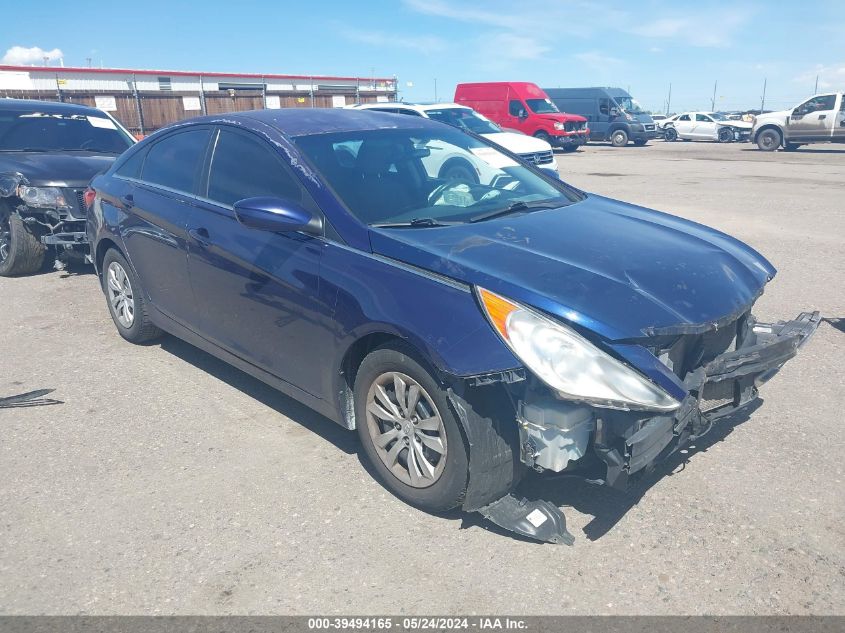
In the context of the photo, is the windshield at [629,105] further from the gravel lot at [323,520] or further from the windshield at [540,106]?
the gravel lot at [323,520]

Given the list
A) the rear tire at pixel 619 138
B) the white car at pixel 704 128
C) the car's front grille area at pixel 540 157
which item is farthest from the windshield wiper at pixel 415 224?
the white car at pixel 704 128

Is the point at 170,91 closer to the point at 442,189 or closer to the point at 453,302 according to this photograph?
the point at 442,189

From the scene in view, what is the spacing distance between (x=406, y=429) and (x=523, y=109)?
23.9 meters

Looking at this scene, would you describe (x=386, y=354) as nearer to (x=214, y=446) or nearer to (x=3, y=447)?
(x=214, y=446)

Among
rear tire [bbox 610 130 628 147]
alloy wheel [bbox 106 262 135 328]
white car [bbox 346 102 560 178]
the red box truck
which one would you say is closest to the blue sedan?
alloy wheel [bbox 106 262 135 328]

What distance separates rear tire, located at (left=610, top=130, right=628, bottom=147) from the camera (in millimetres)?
30719

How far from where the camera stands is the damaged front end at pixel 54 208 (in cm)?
704

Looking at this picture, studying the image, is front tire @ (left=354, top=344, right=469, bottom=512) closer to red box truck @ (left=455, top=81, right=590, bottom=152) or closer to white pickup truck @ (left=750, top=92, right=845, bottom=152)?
red box truck @ (left=455, top=81, right=590, bottom=152)

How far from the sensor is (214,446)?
3867 millimetres

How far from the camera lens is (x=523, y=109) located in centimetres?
2538

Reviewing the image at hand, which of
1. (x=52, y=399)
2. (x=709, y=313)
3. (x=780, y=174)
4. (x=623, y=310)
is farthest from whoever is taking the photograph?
(x=780, y=174)

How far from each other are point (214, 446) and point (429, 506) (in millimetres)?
1381

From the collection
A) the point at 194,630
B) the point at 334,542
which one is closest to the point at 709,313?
the point at 334,542

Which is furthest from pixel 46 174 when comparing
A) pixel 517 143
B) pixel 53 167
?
pixel 517 143
